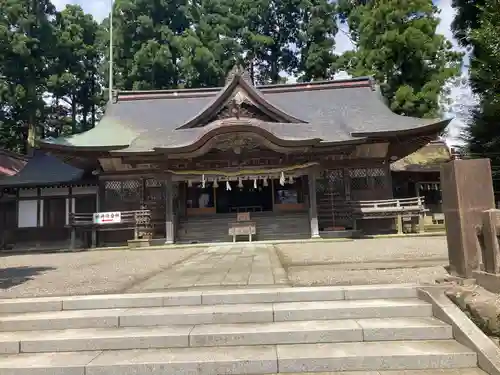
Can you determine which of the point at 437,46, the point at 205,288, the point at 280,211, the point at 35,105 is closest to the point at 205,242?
the point at 280,211

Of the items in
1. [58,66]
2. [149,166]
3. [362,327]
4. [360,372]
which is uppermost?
[58,66]

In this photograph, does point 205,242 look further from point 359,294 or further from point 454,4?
point 454,4

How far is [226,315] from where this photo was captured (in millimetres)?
4527

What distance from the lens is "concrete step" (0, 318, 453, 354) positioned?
4086mm

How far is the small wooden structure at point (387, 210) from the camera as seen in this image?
15516 millimetres

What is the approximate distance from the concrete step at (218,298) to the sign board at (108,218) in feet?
35.9

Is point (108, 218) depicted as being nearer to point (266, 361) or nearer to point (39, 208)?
point (39, 208)

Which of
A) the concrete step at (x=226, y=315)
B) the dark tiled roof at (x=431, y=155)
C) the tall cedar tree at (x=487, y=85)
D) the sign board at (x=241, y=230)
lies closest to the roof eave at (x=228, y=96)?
the sign board at (x=241, y=230)

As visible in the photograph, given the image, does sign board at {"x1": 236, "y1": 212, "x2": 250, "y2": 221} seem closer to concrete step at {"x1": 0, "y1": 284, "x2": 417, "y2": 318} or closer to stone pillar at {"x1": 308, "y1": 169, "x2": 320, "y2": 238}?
stone pillar at {"x1": 308, "y1": 169, "x2": 320, "y2": 238}

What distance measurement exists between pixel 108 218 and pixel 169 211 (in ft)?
8.19

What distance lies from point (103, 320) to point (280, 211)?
13562mm

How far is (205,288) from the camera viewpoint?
548cm

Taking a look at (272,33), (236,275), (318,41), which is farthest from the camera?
(272,33)

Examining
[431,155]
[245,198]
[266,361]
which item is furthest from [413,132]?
[266,361]
